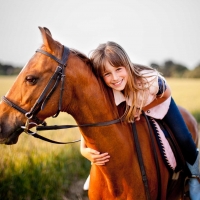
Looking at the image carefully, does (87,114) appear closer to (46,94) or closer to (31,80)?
(46,94)

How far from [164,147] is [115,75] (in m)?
1.02

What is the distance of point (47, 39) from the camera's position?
228cm

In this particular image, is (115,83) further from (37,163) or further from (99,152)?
(37,163)

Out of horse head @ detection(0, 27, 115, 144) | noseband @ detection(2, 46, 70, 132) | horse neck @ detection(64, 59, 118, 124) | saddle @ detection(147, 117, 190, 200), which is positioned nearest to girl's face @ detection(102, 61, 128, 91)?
horse neck @ detection(64, 59, 118, 124)

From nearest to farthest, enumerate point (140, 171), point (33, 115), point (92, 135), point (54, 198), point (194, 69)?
point (33, 115)
point (92, 135)
point (140, 171)
point (54, 198)
point (194, 69)

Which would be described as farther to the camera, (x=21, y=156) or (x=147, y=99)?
(x=21, y=156)

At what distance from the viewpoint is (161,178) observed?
9.57 feet

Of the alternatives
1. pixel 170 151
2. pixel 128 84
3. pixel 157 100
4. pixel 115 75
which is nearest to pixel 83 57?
pixel 115 75

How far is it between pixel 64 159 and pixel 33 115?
11.8 feet

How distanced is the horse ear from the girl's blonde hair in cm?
51

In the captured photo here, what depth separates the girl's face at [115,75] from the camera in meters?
2.67

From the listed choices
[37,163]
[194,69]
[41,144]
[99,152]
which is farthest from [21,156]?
[194,69]

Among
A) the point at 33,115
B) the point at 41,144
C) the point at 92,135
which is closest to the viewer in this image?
the point at 33,115

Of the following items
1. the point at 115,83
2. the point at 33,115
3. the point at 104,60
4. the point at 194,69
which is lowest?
the point at 194,69
